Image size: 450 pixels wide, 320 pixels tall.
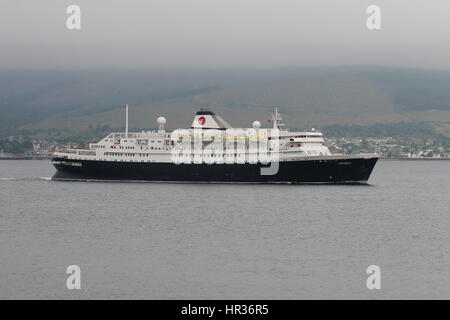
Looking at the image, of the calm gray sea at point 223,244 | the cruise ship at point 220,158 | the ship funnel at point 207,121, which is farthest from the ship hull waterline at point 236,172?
the calm gray sea at point 223,244

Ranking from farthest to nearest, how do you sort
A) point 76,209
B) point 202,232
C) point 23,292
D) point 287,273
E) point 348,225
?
point 76,209 → point 348,225 → point 202,232 → point 287,273 → point 23,292

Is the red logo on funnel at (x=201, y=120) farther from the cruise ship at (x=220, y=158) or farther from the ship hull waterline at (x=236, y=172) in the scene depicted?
the ship hull waterline at (x=236, y=172)

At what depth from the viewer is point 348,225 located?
4753cm

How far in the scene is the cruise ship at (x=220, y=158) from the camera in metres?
70.6

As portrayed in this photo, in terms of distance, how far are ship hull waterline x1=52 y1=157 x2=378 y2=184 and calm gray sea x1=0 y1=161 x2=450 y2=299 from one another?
481 cm

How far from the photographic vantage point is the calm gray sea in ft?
103

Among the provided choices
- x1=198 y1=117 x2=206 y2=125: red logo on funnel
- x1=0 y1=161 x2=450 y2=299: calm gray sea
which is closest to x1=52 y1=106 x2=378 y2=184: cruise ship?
x1=198 y1=117 x2=206 y2=125: red logo on funnel

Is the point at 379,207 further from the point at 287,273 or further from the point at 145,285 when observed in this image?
the point at 145,285

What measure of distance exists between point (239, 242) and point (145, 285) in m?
9.98

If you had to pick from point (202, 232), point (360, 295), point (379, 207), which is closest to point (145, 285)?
point (360, 295)

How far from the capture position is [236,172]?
71312mm

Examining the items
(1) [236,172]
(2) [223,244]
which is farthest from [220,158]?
A: (2) [223,244]

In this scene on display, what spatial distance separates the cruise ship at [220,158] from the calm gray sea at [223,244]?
5209mm

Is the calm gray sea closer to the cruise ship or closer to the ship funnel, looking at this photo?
the cruise ship
